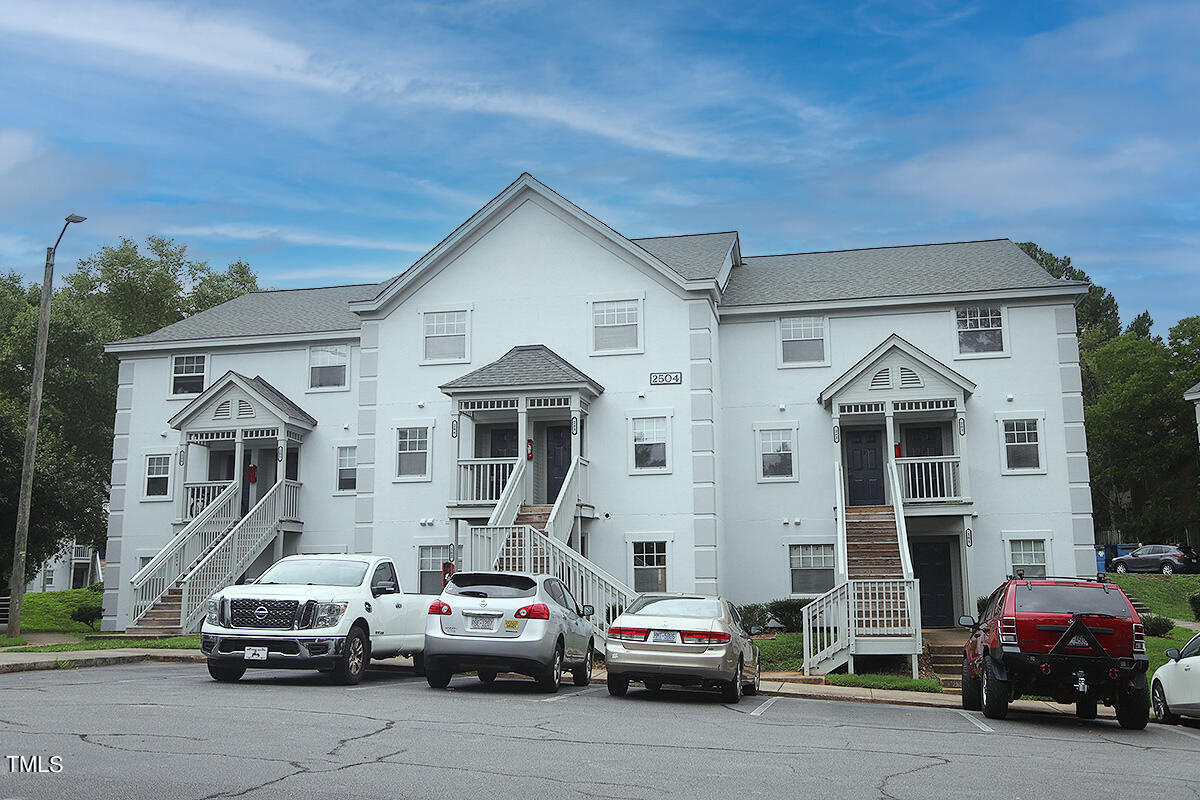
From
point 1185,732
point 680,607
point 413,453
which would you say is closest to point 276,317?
point 413,453

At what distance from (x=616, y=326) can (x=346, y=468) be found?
29.2 feet

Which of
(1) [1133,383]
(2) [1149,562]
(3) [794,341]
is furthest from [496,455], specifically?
(1) [1133,383]

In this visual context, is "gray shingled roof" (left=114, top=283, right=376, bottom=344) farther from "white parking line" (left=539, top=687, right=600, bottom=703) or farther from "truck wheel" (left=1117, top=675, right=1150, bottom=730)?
"truck wheel" (left=1117, top=675, right=1150, bottom=730)

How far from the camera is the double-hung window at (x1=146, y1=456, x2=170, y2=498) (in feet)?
102

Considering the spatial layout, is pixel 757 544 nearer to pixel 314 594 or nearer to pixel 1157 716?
pixel 1157 716

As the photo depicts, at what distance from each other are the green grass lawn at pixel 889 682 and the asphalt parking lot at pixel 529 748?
298 centimetres

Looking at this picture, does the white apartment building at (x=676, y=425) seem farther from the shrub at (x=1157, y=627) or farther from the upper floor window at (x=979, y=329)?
the shrub at (x=1157, y=627)

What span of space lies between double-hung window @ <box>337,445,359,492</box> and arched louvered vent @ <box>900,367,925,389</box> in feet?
47.9

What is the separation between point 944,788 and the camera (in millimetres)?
8195

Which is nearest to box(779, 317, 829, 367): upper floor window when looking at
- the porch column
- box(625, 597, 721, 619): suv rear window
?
the porch column

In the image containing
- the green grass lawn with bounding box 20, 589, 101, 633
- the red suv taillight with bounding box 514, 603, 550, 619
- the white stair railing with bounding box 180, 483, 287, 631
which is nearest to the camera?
the red suv taillight with bounding box 514, 603, 550, 619

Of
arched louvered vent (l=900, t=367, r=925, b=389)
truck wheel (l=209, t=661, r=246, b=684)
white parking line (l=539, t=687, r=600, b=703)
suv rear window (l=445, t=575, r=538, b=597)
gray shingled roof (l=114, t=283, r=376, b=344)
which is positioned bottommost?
white parking line (l=539, t=687, r=600, b=703)

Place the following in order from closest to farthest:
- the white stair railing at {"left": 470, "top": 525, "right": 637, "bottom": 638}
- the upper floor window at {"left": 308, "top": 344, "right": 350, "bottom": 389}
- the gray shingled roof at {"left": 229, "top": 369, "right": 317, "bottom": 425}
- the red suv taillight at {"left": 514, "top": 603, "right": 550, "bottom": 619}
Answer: the red suv taillight at {"left": 514, "top": 603, "right": 550, "bottom": 619} < the white stair railing at {"left": 470, "top": 525, "right": 637, "bottom": 638} < the gray shingled roof at {"left": 229, "top": 369, "right": 317, "bottom": 425} < the upper floor window at {"left": 308, "top": 344, "right": 350, "bottom": 389}

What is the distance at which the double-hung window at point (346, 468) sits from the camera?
29.6 metres
